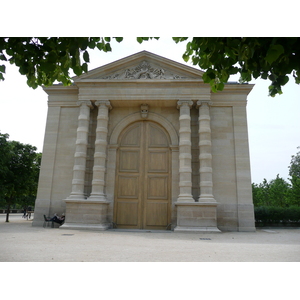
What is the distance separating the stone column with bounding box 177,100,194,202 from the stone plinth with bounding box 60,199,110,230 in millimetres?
4460

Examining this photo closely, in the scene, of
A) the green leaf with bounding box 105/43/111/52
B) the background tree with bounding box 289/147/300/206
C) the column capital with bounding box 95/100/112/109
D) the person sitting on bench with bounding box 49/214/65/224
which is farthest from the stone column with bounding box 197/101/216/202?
the background tree with bounding box 289/147/300/206

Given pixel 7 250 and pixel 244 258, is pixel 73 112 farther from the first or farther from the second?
pixel 244 258

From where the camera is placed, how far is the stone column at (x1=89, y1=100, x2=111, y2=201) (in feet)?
53.1

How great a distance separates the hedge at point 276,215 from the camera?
19.5m

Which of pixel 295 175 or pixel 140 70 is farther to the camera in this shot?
pixel 295 175

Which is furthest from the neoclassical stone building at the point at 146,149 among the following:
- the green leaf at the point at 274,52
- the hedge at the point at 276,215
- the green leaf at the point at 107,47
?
the green leaf at the point at 274,52

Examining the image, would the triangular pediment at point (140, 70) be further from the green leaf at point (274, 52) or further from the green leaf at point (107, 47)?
the green leaf at point (274, 52)

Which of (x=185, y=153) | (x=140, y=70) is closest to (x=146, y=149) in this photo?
(x=185, y=153)

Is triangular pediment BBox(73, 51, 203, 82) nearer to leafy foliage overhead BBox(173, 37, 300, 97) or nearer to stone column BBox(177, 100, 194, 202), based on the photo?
stone column BBox(177, 100, 194, 202)

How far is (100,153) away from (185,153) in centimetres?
504

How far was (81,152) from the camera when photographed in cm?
1672

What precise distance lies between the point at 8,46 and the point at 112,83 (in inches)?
454

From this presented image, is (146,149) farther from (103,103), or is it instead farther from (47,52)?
(47,52)

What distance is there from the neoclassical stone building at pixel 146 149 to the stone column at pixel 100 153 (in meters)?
0.06
